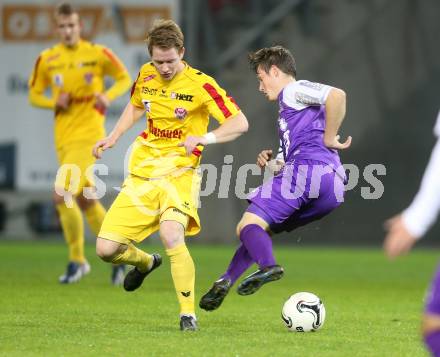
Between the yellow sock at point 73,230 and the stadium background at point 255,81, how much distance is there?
4611 mm

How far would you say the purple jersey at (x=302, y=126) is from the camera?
673 centimetres

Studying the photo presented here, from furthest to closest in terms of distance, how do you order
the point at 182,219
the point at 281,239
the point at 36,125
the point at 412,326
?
the point at 281,239
the point at 36,125
the point at 412,326
the point at 182,219

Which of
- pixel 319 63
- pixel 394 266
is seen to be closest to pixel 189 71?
pixel 394 266

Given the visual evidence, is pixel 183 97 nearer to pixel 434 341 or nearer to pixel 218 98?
pixel 218 98

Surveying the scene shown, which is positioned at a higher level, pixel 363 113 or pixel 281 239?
pixel 363 113

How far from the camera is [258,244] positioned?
6.40 metres

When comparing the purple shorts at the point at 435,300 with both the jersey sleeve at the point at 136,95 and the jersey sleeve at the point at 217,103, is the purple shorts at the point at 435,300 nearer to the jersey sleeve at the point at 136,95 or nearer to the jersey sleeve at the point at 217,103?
the jersey sleeve at the point at 217,103

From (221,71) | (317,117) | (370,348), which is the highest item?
(221,71)

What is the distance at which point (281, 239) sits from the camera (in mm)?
15789

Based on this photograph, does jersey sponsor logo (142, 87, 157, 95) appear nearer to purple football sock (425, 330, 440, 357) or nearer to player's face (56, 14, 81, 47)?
player's face (56, 14, 81, 47)

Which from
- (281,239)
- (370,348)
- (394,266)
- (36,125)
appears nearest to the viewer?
(370,348)

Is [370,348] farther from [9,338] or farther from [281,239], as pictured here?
[281,239]

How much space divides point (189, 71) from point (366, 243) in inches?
374

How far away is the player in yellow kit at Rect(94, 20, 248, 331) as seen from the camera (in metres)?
6.56
